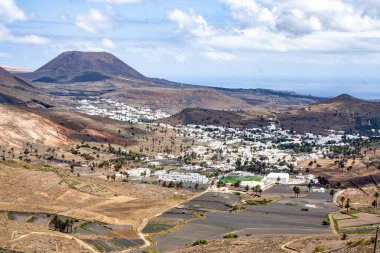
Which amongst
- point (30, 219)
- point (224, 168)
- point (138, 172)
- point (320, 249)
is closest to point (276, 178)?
point (224, 168)

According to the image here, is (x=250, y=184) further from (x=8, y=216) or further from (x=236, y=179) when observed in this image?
(x=8, y=216)

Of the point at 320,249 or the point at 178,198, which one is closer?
the point at 320,249

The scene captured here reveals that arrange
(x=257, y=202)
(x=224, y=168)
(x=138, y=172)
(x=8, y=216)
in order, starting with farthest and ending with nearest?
(x=224, y=168)
(x=138, y=172)
(x=257, y=202)
(x=8, y=216)

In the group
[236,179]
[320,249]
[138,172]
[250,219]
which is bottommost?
[250,219]

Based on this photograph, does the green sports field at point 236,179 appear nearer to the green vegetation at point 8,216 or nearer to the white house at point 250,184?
the white house at point 250,184

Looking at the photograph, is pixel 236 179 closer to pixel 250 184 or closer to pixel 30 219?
pixel 250 184

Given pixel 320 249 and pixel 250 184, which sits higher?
pixel 320 249

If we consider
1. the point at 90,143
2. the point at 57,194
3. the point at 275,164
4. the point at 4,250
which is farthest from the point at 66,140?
the point at 4,250

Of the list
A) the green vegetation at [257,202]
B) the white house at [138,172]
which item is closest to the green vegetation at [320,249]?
the green vegetation at [257,202]

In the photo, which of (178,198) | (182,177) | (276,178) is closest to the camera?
(178,198)
